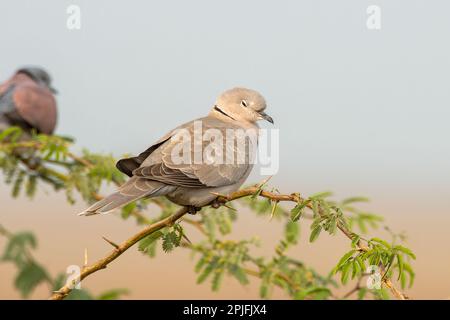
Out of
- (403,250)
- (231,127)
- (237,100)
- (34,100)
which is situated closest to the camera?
(403,250)

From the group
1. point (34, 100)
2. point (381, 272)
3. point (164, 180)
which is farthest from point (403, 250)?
point (34, 100)

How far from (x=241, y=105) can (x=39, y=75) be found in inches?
232

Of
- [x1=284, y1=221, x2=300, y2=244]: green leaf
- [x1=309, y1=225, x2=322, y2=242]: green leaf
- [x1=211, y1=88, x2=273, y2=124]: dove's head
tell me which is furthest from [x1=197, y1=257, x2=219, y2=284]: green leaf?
[x1=309, y1=225, x2=322, y2=242]: green leaf

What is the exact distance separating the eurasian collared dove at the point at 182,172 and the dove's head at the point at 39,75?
600 cm

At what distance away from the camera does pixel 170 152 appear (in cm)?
383

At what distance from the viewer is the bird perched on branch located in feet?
27.4

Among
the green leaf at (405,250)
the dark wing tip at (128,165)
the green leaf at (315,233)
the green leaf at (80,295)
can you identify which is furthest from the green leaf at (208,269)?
the green leaf at (405,250)

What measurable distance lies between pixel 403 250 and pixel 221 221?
2.13 metres

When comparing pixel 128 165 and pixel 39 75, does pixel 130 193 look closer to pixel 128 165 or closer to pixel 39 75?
pixel 128 165

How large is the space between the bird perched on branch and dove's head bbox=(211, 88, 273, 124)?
439 centimetres

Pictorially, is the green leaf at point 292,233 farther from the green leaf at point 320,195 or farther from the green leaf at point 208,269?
the green leaf at point 320,195

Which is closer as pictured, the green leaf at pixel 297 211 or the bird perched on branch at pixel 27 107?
the green leaf at pixel 297 211

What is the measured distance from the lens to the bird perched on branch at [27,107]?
8.36m
